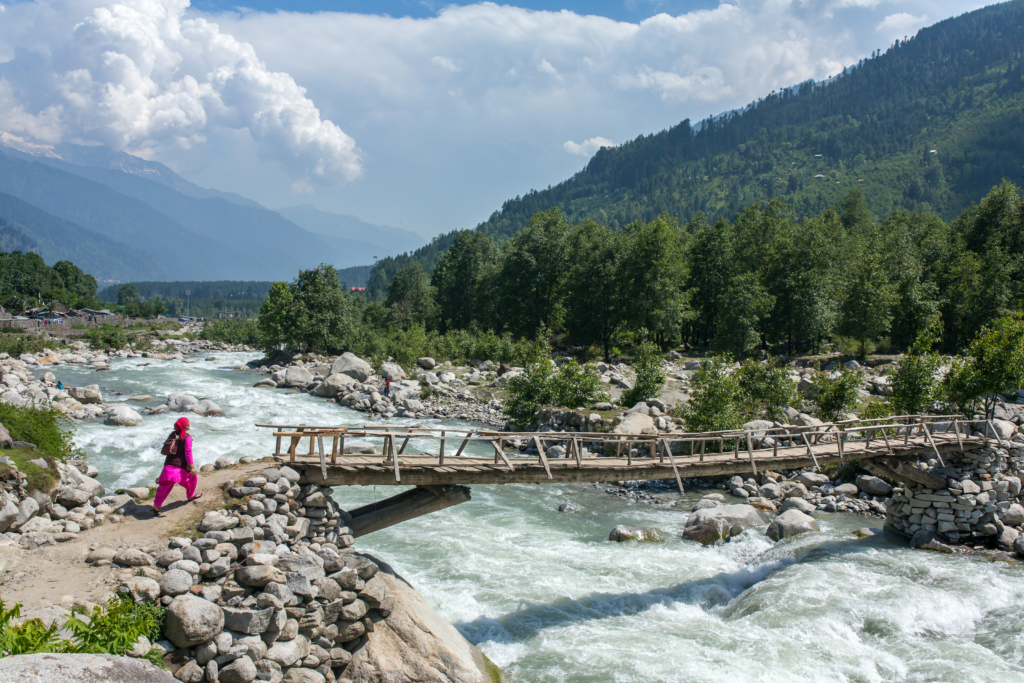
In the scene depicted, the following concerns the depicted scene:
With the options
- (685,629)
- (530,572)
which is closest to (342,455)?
(530,572)

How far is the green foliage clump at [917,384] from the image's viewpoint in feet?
82.4

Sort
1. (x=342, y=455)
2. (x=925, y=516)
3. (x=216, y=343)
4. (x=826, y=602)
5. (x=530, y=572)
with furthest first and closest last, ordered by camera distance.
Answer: (x=216, y=343), (x=925, y=516), (x=530, y=572), (x=826, y=602), (x=342, y=455)

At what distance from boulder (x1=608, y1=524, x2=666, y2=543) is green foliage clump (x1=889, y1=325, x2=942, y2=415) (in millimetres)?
13804

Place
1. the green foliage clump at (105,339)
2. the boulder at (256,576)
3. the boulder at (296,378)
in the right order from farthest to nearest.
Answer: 1. the green foliage clump at (105,339)
2. the boulder at (296,378)
3. the boulder at (256,576)

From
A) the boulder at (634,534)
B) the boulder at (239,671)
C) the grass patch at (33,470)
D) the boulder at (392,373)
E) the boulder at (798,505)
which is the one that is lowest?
the boulder at (634,534)

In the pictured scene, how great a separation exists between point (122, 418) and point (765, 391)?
34022mm

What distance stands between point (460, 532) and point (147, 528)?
34.6ft

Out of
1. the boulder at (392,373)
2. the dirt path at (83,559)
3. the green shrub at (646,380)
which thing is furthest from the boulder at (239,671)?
the boulder at (392,373)

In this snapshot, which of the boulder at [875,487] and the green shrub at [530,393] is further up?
the green shrub at [530,393]

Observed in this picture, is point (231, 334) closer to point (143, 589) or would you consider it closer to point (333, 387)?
point (333, 387)

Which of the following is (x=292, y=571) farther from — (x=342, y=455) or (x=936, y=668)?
(x=936, y=668)

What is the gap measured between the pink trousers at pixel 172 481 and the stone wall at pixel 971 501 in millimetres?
21345

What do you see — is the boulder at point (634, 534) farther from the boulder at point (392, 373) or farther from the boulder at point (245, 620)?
the boulder at point (392, 373)

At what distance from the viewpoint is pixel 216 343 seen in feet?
345
